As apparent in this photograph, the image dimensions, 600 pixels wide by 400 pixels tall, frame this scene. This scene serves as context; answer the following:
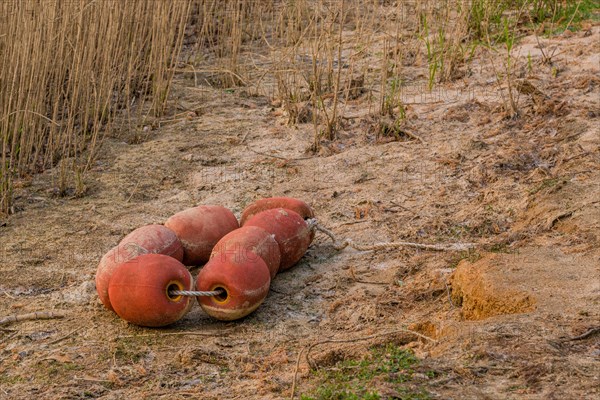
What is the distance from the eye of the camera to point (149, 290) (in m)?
3.06

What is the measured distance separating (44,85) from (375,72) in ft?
7.16

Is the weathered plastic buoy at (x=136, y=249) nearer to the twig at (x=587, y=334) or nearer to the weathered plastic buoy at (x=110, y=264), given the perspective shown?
the weathered plastic buoy at (x=110, y=264)

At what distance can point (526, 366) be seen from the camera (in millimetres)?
2441

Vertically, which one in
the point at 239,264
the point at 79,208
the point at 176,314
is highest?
the point at 239,264

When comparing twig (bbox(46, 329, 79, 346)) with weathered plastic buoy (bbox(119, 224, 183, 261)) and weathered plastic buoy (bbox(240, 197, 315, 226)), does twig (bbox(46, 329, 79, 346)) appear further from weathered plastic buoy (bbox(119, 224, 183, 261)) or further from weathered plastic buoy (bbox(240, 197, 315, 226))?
weathered plastic buoy (bbox(240, 197, 315, 226))

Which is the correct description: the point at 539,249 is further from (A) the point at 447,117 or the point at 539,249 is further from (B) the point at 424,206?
(A) the point at 447,117

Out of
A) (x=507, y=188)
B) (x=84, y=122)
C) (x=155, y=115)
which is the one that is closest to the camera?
(x=507, y=188)

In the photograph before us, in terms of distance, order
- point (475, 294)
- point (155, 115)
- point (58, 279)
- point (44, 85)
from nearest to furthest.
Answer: point (475, 294), point (58, 279), point (44, 85), point (155, 115)

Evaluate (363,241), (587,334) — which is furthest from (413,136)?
(587,334)

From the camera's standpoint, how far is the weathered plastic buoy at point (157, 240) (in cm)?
333

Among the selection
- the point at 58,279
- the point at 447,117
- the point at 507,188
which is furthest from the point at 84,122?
the point at 507,188

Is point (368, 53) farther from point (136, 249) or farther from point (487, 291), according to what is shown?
point (487, 291)

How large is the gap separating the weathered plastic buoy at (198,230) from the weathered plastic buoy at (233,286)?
1.12 feet

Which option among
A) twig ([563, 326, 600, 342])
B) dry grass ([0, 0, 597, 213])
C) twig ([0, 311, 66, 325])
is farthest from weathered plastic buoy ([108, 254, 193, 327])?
dry grass ([0, 0, 597, 213])
